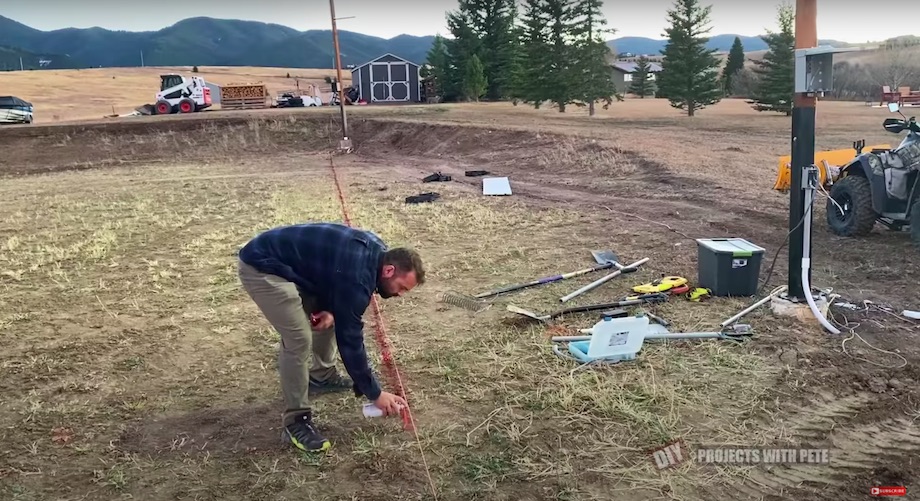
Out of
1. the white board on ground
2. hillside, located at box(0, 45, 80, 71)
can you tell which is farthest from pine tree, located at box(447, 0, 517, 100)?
hillside, located at box(0, 45, 80, 71)

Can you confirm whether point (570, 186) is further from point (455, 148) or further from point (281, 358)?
point (281, 358)

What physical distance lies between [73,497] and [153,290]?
3.64 m

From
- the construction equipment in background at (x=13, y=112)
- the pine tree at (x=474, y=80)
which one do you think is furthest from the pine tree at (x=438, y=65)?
the construction equipment in background at (x=13, y=112)

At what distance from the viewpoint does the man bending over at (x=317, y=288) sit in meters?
3.04

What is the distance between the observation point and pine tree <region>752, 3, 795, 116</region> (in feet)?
98.5

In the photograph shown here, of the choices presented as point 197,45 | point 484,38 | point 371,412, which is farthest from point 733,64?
point 197,45

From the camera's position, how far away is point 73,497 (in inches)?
124

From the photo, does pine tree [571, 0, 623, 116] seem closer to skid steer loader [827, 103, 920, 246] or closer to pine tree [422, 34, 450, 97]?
pine tree [422, 34, 450, 97]

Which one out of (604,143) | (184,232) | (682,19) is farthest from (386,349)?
(682,19)

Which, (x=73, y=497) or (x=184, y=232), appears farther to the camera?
(x=184, y=232)

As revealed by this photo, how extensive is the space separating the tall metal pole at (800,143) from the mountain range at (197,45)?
132 metres

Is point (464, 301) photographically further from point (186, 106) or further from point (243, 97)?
point (243, 97)

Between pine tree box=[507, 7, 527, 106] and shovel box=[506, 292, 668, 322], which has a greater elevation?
pine tree box=[507, 7, 527, 106]

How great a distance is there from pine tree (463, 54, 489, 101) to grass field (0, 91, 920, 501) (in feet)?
94.7
